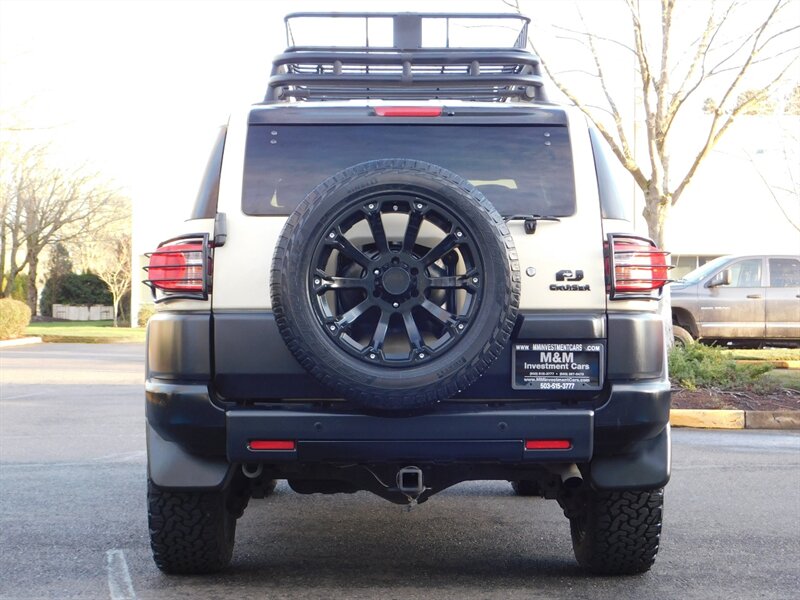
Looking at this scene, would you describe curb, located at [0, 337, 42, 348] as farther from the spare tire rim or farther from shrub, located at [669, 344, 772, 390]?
the spare tire rim

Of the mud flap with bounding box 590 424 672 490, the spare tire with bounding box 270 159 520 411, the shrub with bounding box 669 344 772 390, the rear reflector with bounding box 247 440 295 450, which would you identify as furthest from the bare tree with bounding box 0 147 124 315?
the mud flap with bounding box 590 424 672 490

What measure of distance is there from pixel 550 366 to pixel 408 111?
1219 mm

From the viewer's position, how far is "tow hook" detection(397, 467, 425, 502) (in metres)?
4.29

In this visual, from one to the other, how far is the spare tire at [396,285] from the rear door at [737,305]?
48.2 ft

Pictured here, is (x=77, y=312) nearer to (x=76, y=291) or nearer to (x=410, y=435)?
(x=76, y=291)

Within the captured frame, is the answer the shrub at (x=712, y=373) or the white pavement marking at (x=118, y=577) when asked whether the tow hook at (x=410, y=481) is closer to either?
the white pavement marking at (x=118, y=577)

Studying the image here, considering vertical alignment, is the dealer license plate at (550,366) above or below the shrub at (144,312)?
below

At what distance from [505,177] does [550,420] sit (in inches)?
40.8

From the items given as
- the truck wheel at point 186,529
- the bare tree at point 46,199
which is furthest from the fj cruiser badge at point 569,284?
the bare tree at point 46,199

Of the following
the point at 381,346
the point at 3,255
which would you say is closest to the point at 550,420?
the point at 381,346

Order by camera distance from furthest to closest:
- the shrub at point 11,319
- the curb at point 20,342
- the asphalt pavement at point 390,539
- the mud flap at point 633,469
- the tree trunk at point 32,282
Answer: the tree trunk at point 32,282, the shrub at point 11,319, the curb at point 20,342, the asphalt pavement at point 390,539, the mud flap at point 633,469

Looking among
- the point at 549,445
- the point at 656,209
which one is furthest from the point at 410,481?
the point at 656,209

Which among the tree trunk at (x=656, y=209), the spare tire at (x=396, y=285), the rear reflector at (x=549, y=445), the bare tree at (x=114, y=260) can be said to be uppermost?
the bare tree at (x=114, y=260)

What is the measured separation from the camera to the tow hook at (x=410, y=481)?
429 cm
